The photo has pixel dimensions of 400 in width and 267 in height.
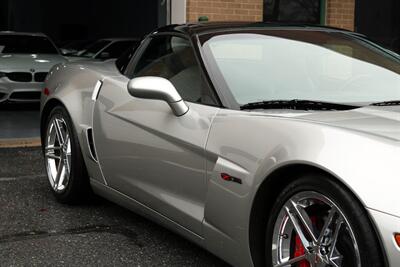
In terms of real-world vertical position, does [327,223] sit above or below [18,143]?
above

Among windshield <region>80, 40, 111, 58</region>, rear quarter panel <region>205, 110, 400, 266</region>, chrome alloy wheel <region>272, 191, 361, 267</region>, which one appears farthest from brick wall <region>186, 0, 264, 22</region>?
chrome alloy wheel <region>272, 191, 361, 267</region>

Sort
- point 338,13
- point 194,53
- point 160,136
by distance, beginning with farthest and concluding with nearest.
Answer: point 338,13
point 194,53
point 160,136

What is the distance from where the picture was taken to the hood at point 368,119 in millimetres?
2459

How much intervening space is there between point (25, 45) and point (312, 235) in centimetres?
1028

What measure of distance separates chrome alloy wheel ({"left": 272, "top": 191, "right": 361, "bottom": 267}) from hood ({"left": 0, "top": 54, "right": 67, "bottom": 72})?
8983 millimetres

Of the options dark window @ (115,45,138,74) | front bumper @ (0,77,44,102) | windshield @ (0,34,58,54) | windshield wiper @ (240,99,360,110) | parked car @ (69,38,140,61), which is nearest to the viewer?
windshield wiper @ (240,99,360,110)

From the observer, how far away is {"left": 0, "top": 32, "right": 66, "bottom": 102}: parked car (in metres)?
10.7

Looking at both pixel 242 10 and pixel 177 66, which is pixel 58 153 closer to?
pixel 177 66

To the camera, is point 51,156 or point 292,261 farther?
point 51,156

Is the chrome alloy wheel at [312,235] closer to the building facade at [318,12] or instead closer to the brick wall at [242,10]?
the building facade at [318,12]

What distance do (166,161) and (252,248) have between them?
786 mm

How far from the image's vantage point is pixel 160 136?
3.38 meters

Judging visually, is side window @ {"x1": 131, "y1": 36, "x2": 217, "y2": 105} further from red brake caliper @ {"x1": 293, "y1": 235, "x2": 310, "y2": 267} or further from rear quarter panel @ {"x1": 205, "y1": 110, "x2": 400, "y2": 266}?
red brake caliper @ {"x1": 293, "y1": 235, "x2": 310, "y2": 267}

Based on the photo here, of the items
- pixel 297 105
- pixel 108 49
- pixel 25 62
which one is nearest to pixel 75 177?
pixel 297 105
